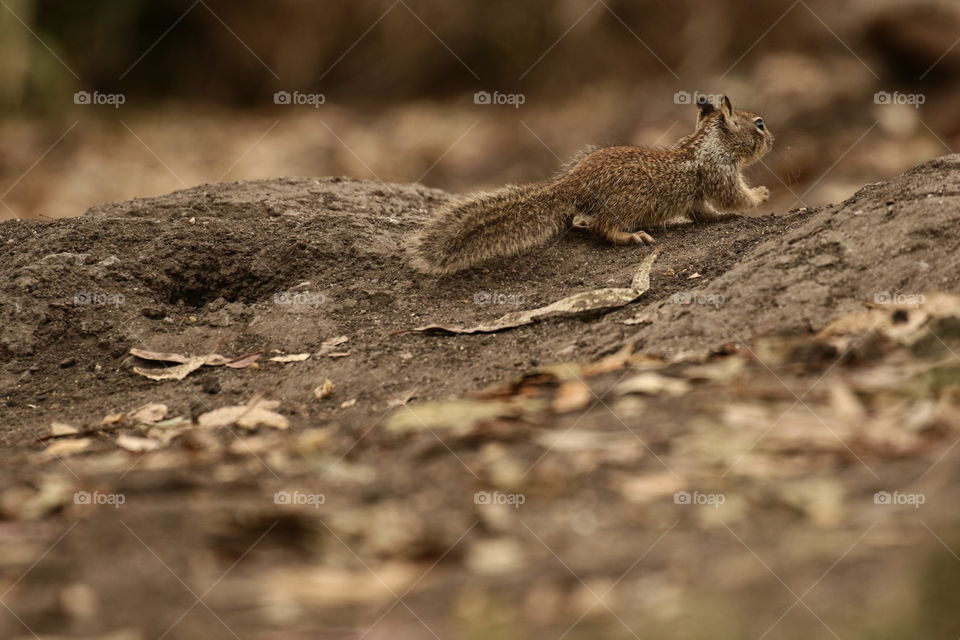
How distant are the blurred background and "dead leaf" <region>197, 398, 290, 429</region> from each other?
24.6 feet

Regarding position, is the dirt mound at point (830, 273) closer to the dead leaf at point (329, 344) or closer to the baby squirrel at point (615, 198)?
the baby squirrel at point (615, 198)

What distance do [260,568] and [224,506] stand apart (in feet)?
Result: 1.01

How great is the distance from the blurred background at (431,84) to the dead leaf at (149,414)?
288 inches

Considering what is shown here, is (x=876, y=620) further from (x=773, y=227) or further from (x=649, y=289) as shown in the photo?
(x=773, y=227)

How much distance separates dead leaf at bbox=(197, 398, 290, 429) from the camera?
3.77m

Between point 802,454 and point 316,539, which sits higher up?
point 802,454

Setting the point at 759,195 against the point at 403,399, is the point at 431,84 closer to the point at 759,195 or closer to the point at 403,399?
the point at 759,195

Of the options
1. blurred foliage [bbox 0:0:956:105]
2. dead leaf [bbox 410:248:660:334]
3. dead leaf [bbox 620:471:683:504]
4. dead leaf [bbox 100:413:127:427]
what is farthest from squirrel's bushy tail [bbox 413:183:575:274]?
blurred foliage [bbox 0:0:956:105]

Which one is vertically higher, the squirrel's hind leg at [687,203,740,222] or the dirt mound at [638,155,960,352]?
the squirrel's hind leg at [687,203,740,222]

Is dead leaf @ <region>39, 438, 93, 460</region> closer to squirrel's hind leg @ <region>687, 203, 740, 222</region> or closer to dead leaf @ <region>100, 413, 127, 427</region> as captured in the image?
dead leaf @ <region>100, 413, 127, 427</region>

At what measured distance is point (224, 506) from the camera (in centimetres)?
285

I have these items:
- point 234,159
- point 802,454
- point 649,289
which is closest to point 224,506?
point 802,454

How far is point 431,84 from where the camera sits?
1326 centimetres

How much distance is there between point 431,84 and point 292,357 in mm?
9454
